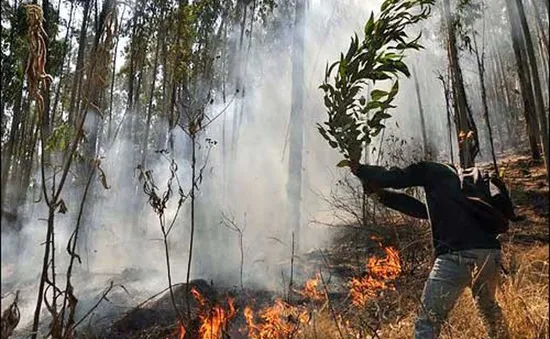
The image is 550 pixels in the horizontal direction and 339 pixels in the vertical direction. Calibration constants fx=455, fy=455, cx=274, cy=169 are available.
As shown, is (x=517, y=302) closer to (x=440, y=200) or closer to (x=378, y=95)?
(x=440, y=200)

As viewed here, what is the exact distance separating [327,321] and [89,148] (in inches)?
409

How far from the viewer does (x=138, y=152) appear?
22.3 meters

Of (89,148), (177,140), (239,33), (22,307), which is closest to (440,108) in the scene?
(239,33)

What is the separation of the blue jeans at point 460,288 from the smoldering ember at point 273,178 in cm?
1

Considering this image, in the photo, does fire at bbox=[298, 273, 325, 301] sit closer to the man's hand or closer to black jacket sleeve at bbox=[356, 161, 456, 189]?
black jacket sleeve at bbox=[356, 161, 456, 189]

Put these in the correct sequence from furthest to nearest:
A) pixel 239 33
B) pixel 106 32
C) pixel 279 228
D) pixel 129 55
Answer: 1. pixel 239 33
2. pixel 129 55
3. pixel 279 228
4. pixel 106 32

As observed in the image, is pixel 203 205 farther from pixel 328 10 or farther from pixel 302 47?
pixel 328 10

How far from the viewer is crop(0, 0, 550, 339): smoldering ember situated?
2488 mm

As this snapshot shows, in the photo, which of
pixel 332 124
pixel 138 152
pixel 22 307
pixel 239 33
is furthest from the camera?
pixel 138 152

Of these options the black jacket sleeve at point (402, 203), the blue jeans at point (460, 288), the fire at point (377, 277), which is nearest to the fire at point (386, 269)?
the fire at point (377, 277)

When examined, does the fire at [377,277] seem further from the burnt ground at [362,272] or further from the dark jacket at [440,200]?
the dark jacket at [440,200]

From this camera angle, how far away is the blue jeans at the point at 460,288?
2.74 meters

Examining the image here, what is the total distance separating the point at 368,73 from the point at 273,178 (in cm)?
1424

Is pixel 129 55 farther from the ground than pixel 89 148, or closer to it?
farther from the ground
